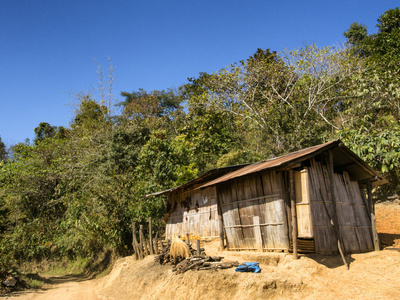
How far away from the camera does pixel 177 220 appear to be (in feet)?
54.3

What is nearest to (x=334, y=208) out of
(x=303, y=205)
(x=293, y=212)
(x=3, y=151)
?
(x=303, y=205)

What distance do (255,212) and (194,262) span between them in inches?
101

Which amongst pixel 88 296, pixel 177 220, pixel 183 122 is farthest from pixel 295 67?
pixel 88 296

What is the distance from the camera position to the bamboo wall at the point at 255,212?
10.3 meters

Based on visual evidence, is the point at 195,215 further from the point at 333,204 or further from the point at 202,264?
the point at 333,204

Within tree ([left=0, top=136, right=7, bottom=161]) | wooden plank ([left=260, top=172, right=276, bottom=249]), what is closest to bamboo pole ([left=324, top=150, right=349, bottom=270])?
wooden plank ([left=260, top=172, right=276, bottom=249])

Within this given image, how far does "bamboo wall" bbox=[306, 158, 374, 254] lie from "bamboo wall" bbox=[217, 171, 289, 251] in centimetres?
99

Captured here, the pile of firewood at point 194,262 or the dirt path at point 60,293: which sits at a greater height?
the pile of firewood at point 194,262

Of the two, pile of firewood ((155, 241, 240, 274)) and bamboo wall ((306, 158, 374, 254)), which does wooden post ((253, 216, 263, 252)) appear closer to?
pile of firewood ((155, 241, 240, 274))

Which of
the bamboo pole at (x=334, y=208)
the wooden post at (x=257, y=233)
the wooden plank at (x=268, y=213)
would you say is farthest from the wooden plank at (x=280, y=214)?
the bamboo pole at (x=334, y=208)

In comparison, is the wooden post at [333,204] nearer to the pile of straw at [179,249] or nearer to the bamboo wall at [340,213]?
the bamboo wall at [340,213]

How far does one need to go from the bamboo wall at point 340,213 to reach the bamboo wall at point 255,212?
0.99 meters

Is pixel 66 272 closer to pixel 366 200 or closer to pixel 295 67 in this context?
pixel 366 200

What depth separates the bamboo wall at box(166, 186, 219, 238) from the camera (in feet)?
46.5
